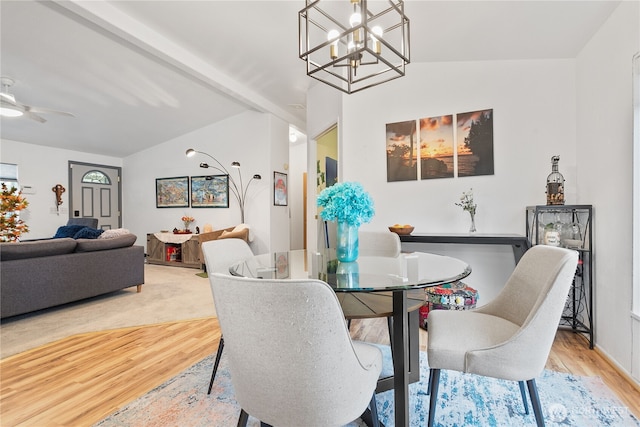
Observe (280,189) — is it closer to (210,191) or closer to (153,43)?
(210,191)

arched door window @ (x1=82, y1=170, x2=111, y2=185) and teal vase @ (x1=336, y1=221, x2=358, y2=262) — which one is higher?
arched door window @ (x1=82, y1=170, x2=111, y2=185)

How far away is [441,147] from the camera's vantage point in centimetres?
311

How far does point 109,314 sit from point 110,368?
4.39 ft

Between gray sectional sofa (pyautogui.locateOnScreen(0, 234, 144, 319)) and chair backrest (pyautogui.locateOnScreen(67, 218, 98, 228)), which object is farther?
chair backrest (pyautogui.locateOnScreen(67, 218, 98, 228))

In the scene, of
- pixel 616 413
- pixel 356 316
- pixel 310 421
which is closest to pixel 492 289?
pixel 616 413

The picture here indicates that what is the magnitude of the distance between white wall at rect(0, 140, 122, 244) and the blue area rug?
6.10m

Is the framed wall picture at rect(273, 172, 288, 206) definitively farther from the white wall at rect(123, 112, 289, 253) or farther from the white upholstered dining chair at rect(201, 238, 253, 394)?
the white upholstered dining chair at rect(201, 238, 253, 394)

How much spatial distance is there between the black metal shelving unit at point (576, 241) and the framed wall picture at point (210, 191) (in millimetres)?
5164

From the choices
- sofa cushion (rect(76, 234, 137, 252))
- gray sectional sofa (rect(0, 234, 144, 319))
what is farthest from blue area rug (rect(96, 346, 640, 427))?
sofa cushion (rect(76, 234, 137, 252))

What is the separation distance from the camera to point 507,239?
255cm

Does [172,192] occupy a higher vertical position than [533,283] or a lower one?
higher

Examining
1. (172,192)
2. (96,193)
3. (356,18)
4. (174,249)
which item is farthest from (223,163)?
(356,18)

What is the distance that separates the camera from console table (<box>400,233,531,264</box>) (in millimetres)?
2529

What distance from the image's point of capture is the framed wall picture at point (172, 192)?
6.64 m
